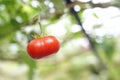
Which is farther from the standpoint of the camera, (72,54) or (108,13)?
(72,54)

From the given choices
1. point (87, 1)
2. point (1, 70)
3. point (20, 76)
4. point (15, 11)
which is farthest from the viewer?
point (20, 76)

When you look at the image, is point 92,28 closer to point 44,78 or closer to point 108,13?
point 108,13

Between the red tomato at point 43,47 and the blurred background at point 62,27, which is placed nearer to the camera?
the red tomato at point 43,47

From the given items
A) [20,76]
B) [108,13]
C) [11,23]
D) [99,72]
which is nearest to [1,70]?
[20,76]

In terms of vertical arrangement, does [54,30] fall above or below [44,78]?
above

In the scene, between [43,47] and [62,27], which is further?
[62,27]

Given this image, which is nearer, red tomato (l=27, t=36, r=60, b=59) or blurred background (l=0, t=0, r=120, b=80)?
red tomato (l=27, t=36, r=60, b=59)

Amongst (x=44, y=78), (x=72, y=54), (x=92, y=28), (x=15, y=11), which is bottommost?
(x=44, y=78)

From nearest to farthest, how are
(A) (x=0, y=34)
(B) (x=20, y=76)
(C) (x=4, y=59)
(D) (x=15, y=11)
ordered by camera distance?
(D) (x=15, y=11) → (A) (x=0, y=34) → (C) (x=4, y=59) → (B) (x=20, y=76)
